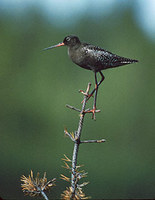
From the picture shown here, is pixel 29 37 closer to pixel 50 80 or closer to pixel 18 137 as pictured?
pixel 50 80

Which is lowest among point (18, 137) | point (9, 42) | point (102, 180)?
point (102, 180)

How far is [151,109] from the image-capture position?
5.06ft

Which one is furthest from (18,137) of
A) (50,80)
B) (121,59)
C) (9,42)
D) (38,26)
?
(121,59)

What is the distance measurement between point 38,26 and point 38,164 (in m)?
0.71

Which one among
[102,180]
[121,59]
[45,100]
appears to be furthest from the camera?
[102,180]

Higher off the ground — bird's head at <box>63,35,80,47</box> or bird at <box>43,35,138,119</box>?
bird's head at <box>63,35,80,47</box>

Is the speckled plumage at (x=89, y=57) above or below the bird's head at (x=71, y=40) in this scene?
below

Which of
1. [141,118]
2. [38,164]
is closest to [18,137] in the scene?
[38,164]

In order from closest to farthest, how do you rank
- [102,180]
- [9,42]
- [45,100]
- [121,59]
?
[121,59], [9,42], [45,100], [102,180]

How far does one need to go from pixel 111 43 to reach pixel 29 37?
437 millimetres

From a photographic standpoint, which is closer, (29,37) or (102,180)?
(29,37)

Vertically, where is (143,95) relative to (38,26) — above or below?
below

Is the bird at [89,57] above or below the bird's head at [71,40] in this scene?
below

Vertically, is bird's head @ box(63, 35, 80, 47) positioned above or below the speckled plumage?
above
